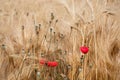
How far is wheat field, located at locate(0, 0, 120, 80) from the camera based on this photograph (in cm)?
160

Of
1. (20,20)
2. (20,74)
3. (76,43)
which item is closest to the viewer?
(20,74)

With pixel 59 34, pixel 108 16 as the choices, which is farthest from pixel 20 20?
pixel 108 16

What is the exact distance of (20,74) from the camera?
5.11ft

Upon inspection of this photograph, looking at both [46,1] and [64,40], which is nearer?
[64,40]

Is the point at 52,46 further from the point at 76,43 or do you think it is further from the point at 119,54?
the point at 119,54

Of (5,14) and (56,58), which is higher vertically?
(5,14)

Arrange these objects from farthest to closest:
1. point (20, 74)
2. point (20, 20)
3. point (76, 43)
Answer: point (20, 20) → point (76, 43) → point (20, 74)

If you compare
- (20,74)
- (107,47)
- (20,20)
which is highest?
(20,20)

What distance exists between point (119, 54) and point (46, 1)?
1.76 ft

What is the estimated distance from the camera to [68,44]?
1.71m

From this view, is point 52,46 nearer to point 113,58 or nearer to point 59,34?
point 59,34

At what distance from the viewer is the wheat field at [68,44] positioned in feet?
5.24

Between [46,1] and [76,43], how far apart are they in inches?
15.0

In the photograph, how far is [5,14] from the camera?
1.92 metres
